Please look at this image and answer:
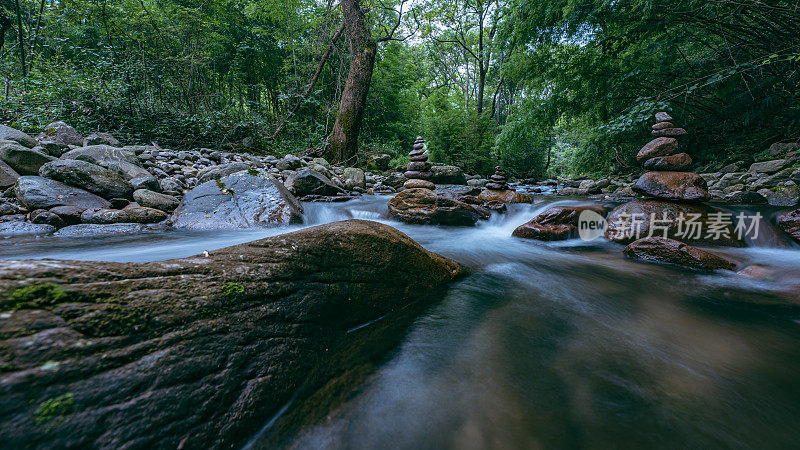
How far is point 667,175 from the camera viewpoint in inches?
207

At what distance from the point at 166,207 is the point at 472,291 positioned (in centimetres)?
617

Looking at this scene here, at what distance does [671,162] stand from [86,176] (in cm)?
1100

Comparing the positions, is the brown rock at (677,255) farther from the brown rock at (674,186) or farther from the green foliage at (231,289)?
the green foliage at (231,289)

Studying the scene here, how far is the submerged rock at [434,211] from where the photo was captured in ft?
21.1

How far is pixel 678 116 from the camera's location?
977 cm

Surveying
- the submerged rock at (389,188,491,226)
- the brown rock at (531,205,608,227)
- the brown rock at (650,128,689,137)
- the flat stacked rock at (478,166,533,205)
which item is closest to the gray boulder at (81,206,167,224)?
the submerged rock at (389,188,491,226)

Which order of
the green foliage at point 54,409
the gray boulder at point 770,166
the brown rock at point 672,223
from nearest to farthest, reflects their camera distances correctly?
1. the green foliage at point 54,409
2. the brown rock at point 672,223
3. the gray boulder at point 770,166

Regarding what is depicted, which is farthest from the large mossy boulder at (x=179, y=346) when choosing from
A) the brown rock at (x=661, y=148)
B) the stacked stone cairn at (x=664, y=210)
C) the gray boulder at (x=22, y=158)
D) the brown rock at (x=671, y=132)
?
the brown rock at (x=671, y=132)

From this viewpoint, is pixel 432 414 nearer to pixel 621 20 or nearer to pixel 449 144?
pixel 621 20

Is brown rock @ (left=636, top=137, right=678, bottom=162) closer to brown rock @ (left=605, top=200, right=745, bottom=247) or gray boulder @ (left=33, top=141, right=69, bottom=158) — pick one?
brown rock @ (left=605, top=200, right=745, bottom=247)

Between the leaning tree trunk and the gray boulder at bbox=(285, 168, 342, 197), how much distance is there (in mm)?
3690

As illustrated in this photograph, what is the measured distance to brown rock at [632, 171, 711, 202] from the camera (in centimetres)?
487

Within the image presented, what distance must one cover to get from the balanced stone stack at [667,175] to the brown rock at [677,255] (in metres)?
1.72

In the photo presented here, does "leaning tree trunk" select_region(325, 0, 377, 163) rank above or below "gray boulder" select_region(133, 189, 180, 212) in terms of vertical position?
above
